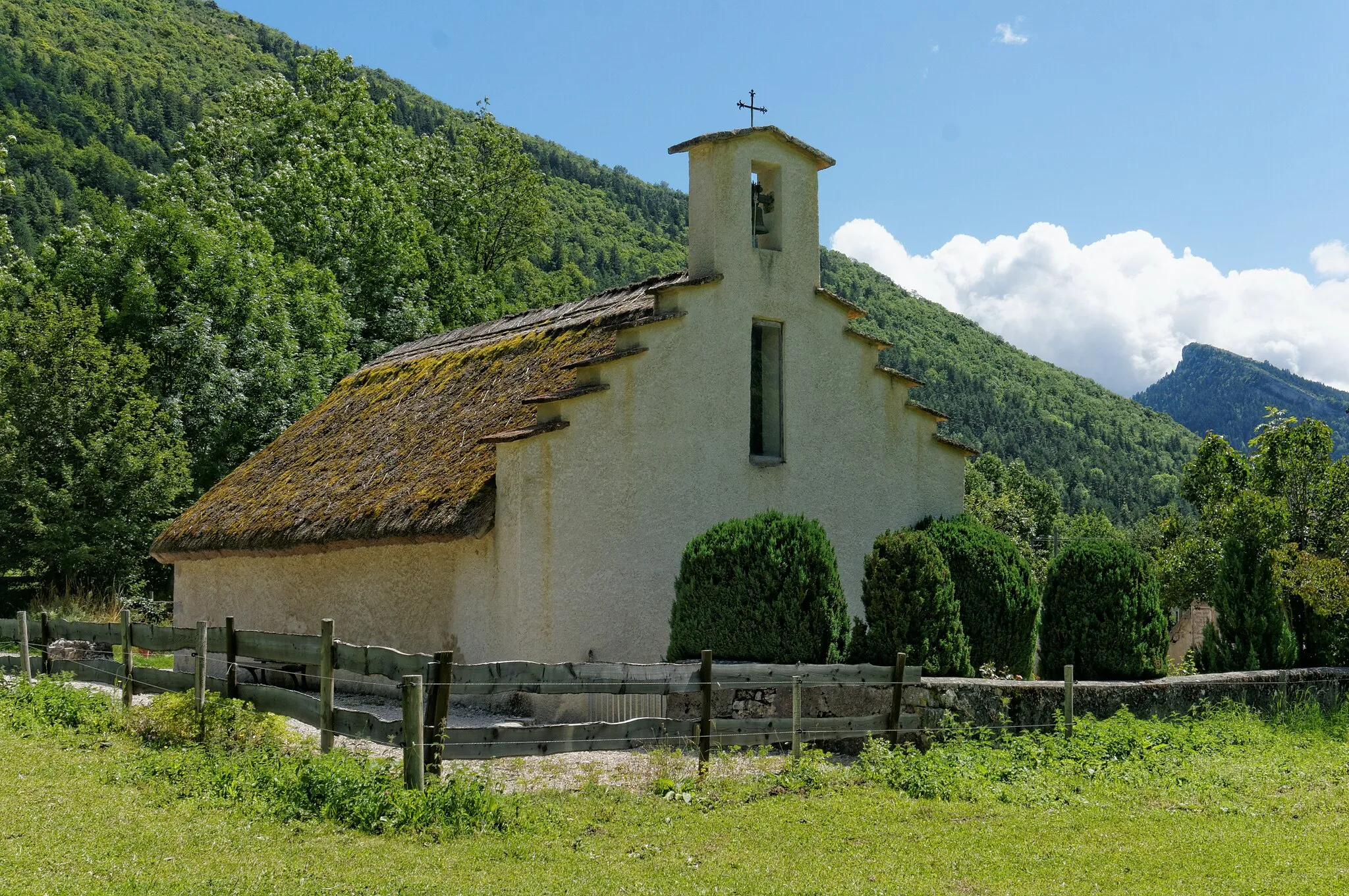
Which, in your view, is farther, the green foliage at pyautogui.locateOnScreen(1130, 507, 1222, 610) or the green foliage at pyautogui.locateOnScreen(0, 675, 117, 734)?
the green foliage at pyautogui.locateOnScreen(1130, 507, 1222, 610)

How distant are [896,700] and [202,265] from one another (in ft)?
80.2

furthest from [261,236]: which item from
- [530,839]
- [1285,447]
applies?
[530,839]

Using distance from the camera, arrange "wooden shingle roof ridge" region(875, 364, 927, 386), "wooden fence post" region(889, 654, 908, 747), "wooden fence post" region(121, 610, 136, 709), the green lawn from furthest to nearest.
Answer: "wooden shingle roof ridge" region(875, 364, 927, 386) < "wooden fence post" region(121, 610, 136, 709) < "wooden fence post" region(889, 654, 908, 747) < the green lawn

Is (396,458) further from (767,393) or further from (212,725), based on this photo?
(212,725)

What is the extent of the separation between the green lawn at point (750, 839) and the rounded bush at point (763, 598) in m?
2.08

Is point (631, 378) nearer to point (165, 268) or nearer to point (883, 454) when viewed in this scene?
point (883, 454)

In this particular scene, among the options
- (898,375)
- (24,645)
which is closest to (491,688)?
(898,375)

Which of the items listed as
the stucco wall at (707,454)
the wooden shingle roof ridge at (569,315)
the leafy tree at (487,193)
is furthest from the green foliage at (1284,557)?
the leafy tree at (487,193)

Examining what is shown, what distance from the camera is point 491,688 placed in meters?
8.76

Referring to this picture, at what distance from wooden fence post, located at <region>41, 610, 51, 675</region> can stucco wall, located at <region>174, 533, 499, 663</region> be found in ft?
10.7

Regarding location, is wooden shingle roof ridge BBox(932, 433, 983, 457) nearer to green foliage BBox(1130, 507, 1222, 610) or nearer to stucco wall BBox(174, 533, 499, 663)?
green foliage BBox(1130, 507, 1222, 610)

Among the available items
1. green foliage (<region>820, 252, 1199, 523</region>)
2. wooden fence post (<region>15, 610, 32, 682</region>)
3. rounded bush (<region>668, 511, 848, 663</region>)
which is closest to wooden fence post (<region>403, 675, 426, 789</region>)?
rounded bush (<region>668, 511, 848, 663</region>)

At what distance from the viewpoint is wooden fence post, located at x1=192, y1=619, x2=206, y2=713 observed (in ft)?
34.1

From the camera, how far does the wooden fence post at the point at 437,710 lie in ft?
27.3
